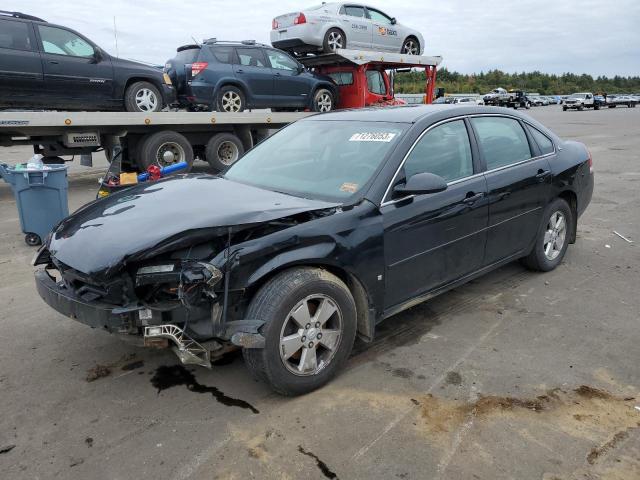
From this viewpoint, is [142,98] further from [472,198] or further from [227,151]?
[472,198]

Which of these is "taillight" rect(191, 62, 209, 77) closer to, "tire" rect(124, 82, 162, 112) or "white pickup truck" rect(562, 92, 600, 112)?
"tire" rect(124, 82, 162, 112)

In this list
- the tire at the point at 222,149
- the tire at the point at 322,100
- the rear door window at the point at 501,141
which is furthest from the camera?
the tire at the point at 322,100

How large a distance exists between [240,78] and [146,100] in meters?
2.22

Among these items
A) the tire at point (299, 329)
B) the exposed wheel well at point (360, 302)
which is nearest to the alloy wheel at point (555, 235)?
the exposed wheel well at point (360, 302)

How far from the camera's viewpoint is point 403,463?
8.29 feet

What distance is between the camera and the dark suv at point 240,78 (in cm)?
1113

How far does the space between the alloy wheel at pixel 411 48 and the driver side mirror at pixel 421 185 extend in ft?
41.4

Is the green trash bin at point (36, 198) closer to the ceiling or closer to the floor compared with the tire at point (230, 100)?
closer to the floor

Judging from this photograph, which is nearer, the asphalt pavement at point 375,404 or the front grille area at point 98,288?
the asphalt pavement at point 375,404

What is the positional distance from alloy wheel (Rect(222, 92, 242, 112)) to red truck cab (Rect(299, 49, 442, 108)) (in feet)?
8.56

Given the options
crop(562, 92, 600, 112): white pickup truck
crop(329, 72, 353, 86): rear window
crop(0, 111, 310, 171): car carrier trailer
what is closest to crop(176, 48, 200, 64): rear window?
crop(0, 111, 310, 171): car carrier trailer

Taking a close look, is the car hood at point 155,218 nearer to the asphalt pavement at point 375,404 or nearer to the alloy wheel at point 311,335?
the alloy wheel at point 311,335

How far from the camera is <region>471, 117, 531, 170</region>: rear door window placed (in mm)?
4285

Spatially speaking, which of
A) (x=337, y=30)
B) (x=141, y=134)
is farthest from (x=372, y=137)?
(x=337, y=30)
